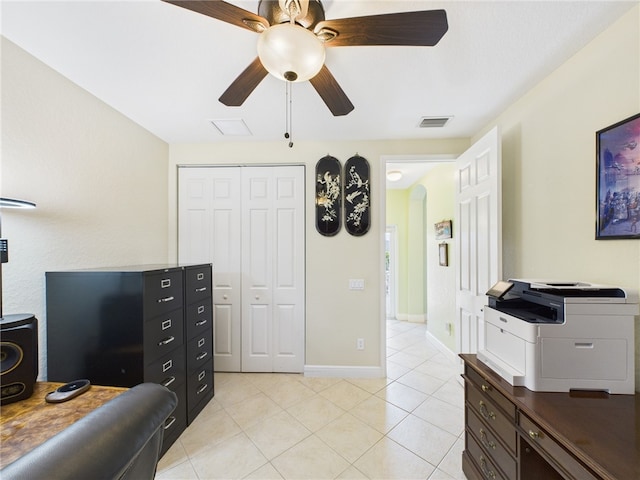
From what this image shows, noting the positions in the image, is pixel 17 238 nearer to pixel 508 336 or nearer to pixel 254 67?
pixel 254 67

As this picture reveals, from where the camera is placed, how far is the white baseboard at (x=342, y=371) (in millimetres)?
2777

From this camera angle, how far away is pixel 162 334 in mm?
1810

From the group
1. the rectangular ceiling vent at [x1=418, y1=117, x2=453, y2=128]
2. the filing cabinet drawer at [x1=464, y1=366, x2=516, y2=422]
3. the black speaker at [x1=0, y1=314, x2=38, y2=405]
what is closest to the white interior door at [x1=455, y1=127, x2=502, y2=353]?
the rectangular ceiling vent at [x1=418, y1=117, x2=453, y2=128]

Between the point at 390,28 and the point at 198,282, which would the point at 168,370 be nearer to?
the point at 198,282

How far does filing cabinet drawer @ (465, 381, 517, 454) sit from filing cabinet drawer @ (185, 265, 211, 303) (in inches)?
83.1

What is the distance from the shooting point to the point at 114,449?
47 centimetres

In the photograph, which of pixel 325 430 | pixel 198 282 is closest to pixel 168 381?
pixel 198 282

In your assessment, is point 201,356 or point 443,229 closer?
point 201,356

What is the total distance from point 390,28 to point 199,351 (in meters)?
2.58

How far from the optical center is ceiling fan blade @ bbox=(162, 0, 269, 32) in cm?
94

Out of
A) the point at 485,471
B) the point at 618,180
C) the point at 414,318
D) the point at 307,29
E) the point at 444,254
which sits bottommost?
the point at 414,318

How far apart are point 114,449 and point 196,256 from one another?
2685mm

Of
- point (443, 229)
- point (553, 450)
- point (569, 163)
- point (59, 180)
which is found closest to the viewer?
point (553, 450)

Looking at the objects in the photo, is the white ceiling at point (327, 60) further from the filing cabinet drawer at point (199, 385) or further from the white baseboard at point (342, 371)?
the white baseboard at point (342, 371)
